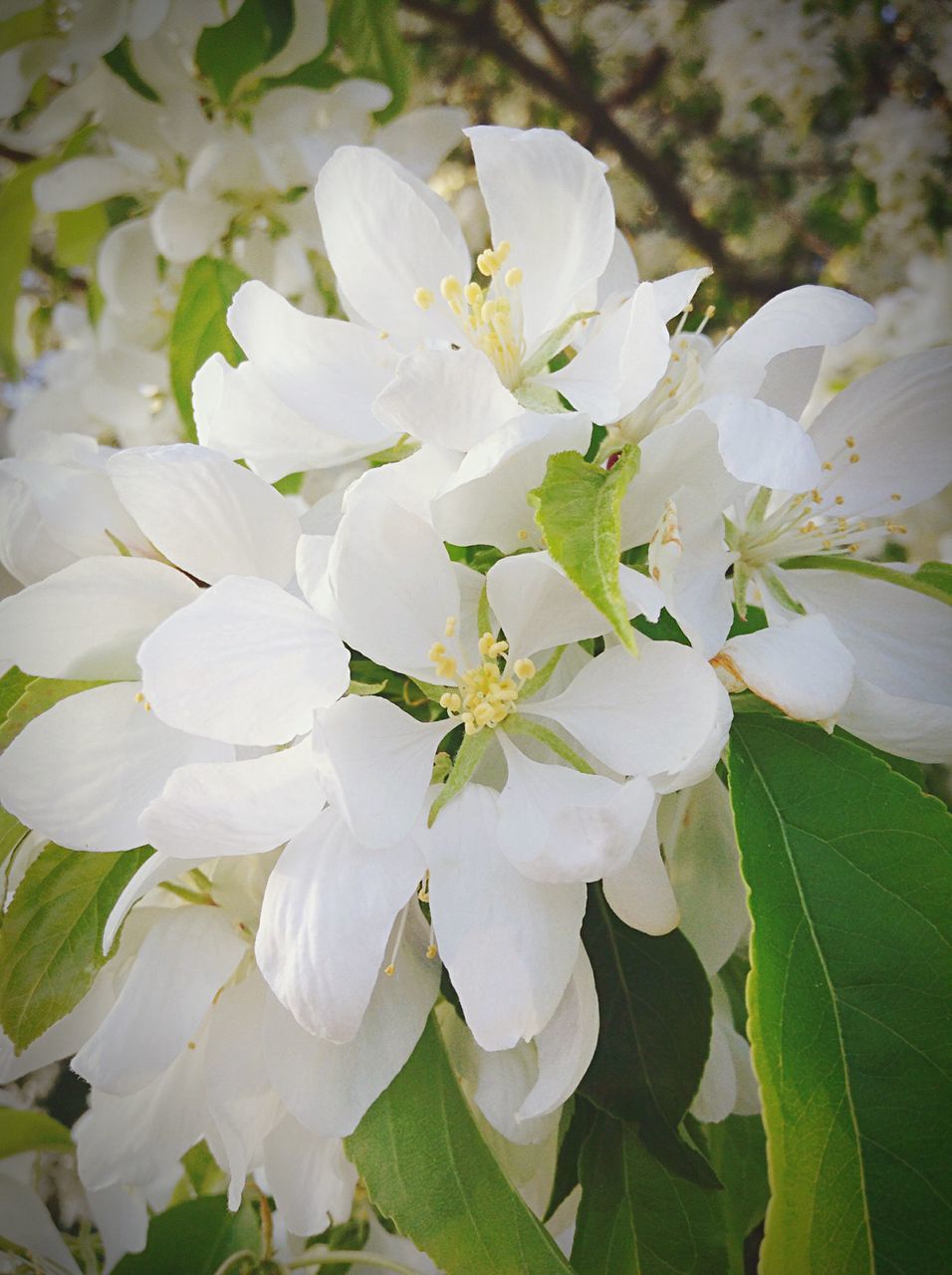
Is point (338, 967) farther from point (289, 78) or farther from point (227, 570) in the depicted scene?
point (289, 78)

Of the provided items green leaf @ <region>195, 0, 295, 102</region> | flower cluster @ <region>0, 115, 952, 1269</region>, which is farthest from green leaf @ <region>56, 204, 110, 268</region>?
flower cluster @ <region>0, 115, 952, 1269</region>

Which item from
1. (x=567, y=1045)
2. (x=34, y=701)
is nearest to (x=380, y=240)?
(x=34, y=701)

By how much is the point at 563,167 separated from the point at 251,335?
164mm

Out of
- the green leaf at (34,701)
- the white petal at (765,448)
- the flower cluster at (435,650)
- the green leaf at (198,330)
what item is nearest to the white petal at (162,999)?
the flower cluster at (435,650)

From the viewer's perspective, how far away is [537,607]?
435mm

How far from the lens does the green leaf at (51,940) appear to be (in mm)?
477

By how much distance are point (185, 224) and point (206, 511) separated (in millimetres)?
560

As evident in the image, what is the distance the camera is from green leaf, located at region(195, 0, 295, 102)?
91 centimetres

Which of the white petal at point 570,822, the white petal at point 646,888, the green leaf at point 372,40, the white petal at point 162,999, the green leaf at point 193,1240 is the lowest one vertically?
the green leaf at point 193,1240

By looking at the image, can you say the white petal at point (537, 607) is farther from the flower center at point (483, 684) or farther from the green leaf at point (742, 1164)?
the green leaf at point (742, 1164)

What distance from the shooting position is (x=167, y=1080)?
1.78 feet

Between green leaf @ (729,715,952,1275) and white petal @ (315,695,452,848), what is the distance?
129mm

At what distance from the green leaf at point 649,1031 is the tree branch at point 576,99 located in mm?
1268

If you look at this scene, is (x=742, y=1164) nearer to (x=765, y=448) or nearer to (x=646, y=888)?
(x=646, y=888)
